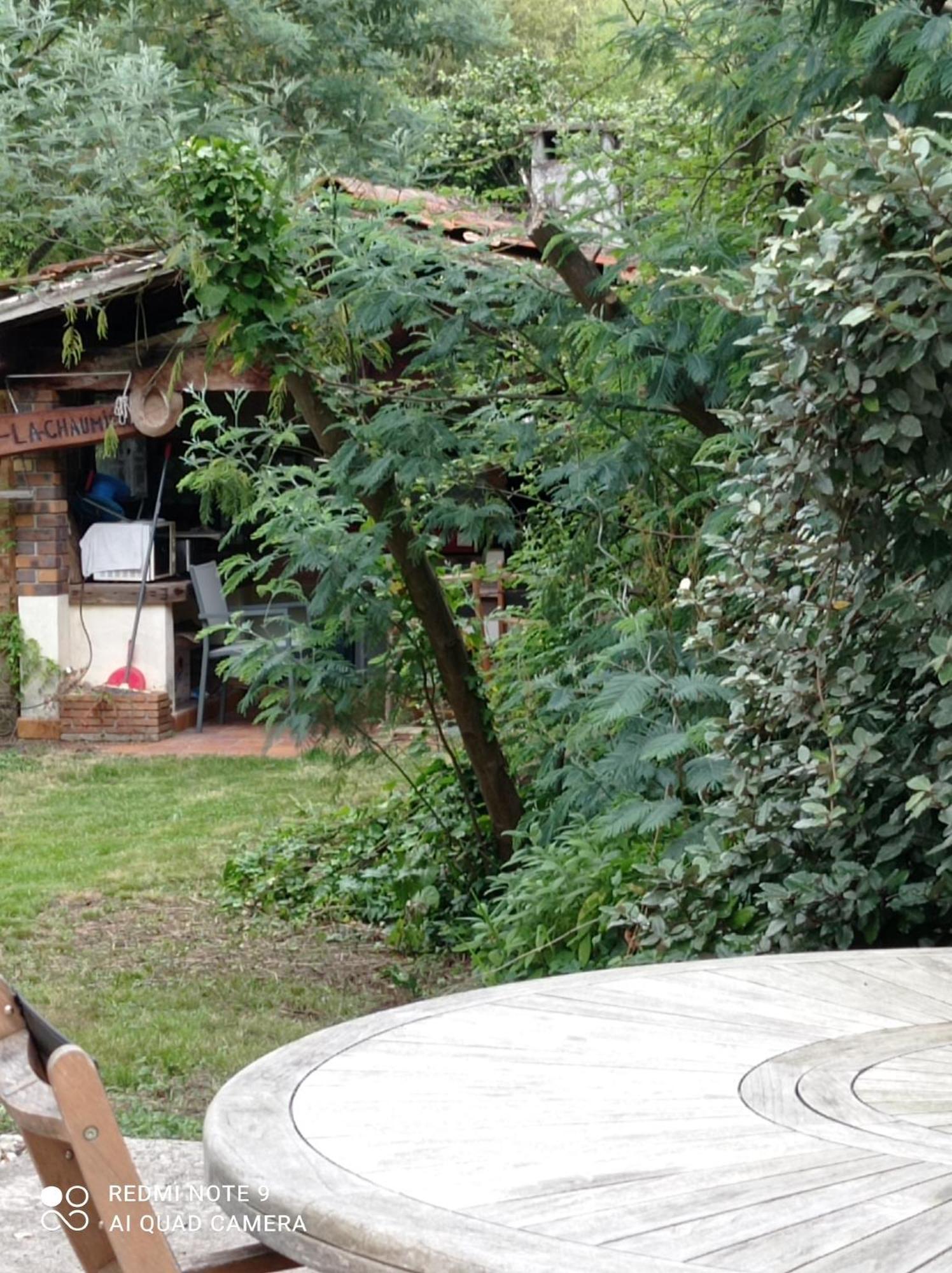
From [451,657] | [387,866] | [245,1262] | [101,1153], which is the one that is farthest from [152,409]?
[101,1153]

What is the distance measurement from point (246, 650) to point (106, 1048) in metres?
1.62

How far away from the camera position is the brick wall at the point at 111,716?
11.6 m

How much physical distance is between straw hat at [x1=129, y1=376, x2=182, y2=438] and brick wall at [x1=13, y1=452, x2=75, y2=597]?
3.33ft

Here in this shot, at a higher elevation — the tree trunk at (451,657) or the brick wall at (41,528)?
the brick wall at (41,528)

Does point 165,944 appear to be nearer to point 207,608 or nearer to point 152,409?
point 152,409

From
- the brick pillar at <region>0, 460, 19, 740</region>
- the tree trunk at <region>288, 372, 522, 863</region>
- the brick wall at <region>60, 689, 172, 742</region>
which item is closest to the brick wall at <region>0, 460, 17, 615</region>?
the brick pillar at <region>0, 460, 19, 740</region>

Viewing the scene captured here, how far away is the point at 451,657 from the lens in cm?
582

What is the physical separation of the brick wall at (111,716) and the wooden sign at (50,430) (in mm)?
1819

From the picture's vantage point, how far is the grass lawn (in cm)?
486

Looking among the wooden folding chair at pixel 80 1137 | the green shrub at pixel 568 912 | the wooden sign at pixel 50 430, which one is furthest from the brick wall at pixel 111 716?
the wooden folding chair at pixel 80 1137

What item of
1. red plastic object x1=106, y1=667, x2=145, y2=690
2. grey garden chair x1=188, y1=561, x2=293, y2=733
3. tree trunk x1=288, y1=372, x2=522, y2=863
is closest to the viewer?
tree trunk x1=288, y1=372, x2=522, y2=863

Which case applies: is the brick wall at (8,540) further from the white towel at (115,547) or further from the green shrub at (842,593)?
the green shrub at (842,593)

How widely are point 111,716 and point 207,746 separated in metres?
0.84

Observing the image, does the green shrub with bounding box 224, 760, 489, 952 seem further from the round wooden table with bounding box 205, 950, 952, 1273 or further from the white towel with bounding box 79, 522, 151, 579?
the white towel with bounding box 79, 522, 151, 579
